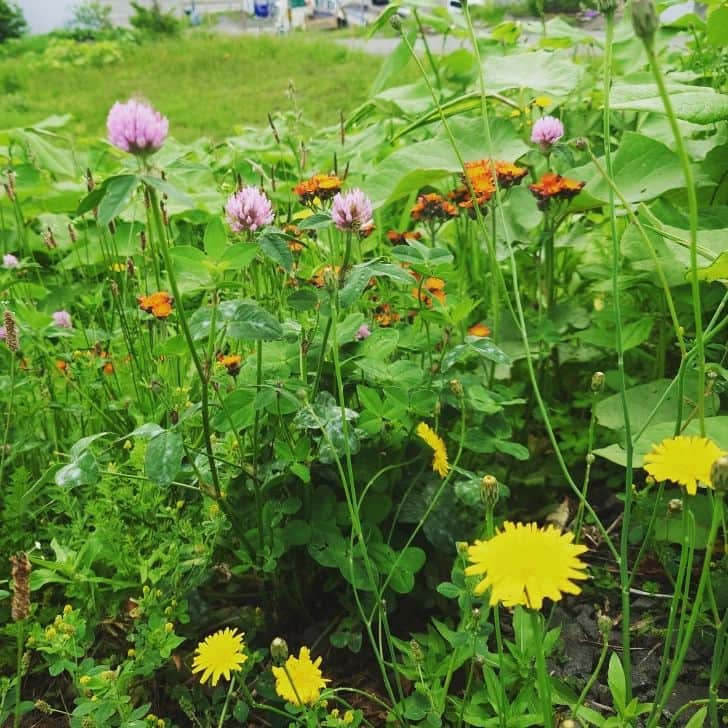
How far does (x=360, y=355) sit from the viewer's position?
3.24 ft

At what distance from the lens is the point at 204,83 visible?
673cm

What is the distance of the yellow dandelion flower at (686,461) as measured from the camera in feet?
2.11

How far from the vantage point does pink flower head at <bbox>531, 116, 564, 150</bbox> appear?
111 centimetres

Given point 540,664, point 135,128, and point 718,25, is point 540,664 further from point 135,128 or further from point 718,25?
point 718,25

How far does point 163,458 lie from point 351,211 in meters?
0.34

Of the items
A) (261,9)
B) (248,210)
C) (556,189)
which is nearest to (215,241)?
(248,210)

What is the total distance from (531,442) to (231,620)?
0.62 meters

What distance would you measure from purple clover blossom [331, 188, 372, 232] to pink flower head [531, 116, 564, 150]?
15.3 inches

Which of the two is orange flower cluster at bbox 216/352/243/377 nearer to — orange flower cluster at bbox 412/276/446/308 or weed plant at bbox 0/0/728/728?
weed plant at bbox 0/0/728/728

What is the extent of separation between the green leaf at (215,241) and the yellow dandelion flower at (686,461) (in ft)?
1.76

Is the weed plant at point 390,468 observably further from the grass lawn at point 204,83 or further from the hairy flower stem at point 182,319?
the grass lawn at point 204,83

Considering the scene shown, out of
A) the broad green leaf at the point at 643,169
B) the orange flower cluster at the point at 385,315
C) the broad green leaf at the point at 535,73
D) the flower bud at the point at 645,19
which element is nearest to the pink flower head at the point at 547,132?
the broad green leaf at the point at 643,169

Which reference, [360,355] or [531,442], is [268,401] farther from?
[531,442]

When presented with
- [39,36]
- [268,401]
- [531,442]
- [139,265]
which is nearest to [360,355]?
[268,401]
